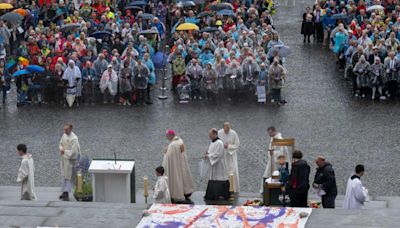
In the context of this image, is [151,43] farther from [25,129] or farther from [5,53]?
[25,129]

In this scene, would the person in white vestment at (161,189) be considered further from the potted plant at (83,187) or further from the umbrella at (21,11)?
the umbrella at (21,11)

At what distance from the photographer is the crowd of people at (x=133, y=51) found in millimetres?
35375

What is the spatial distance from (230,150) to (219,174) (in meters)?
0.71

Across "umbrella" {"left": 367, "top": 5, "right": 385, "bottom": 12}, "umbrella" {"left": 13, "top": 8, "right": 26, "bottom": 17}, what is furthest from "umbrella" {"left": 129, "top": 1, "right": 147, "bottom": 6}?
"umbrella" {"left": 367, "top": 5, "right": 385, "bottom": 12}

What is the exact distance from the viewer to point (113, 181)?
84.6ft

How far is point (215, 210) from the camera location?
2378 cm

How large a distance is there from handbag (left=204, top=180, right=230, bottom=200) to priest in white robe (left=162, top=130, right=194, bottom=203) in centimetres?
54

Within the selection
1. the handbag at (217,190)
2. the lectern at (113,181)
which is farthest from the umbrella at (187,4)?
the lectern at (113,181)

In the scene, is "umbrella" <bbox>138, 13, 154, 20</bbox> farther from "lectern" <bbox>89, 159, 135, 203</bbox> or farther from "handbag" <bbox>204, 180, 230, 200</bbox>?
"lectern" <bbox>89, 159, 135, 203</bbox>

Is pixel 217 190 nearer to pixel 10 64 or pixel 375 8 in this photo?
pixel 10 64

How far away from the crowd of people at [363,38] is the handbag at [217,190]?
985cm

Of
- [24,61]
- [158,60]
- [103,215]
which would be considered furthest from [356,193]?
[158,60]

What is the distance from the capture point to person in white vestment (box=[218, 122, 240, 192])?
A: 88.3ft

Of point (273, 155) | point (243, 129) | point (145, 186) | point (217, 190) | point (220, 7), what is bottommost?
point (217, 190)
